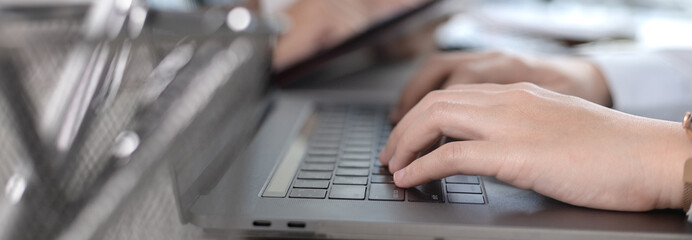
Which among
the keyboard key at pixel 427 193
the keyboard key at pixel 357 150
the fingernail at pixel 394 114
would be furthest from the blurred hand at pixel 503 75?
the keyboard key at pixel 427 193

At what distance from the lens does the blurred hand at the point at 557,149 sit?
0.31 meters

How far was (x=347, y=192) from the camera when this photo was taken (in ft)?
1.17

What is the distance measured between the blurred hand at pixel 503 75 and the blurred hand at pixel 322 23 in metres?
0.25

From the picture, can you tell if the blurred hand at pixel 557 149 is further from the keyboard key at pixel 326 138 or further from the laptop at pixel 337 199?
the keyboard key at pixel 326 138

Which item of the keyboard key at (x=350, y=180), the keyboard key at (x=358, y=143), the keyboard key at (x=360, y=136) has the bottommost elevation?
the keyboard key at (x=350, y=180)

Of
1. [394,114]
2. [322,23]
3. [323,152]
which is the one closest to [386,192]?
[323,152]

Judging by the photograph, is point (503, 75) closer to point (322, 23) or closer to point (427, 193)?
point (427, 193)

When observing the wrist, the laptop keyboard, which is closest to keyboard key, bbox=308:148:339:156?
the laptop keyboard

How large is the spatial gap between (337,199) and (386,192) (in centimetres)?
4

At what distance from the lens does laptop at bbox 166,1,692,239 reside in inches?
11.7

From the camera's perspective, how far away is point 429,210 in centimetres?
32

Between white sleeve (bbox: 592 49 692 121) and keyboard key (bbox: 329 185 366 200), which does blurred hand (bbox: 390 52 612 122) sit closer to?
white sleeve (bbox: 592 49 692 121)

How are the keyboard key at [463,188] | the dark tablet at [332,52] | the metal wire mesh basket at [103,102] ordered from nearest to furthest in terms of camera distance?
the metal wire mesh basket at [103,102], the keyboard key at [463,188], the dark tablet at [332,52]

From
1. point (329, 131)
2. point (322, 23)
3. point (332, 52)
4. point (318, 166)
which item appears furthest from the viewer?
point (322, 23)
